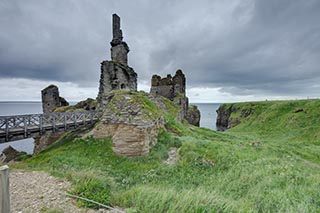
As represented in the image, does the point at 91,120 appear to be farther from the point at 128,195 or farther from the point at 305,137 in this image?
the point at 305,137

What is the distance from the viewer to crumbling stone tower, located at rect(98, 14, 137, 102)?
2552 cm

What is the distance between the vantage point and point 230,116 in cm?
6031

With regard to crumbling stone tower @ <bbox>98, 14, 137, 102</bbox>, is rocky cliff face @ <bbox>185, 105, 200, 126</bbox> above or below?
below

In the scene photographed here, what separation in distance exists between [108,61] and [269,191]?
2458 cm

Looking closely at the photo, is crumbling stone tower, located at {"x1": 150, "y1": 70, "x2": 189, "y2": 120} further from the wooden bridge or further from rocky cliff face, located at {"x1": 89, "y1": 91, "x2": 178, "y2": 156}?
rocky cliff face, located at {"x1": 89, "y1": 91, "x2": 178, "y2": 156}

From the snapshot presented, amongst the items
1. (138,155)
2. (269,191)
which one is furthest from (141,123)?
(269,191)

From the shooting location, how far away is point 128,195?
209 inches

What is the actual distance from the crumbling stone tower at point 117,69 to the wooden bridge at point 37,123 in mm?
8675

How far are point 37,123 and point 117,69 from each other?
45.1ft

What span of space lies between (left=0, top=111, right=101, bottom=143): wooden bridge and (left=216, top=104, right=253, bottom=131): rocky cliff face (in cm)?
4846

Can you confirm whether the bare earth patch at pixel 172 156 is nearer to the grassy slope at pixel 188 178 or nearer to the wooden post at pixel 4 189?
the grassy slope at pixel 188 178

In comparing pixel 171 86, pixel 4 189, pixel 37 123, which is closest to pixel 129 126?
pixel 37 123

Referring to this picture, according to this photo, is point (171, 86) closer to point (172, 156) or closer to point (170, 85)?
point (170, 85)

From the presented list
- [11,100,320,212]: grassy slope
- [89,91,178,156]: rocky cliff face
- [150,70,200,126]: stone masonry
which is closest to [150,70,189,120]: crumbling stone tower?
[150,70,200,126]: stone masonry
